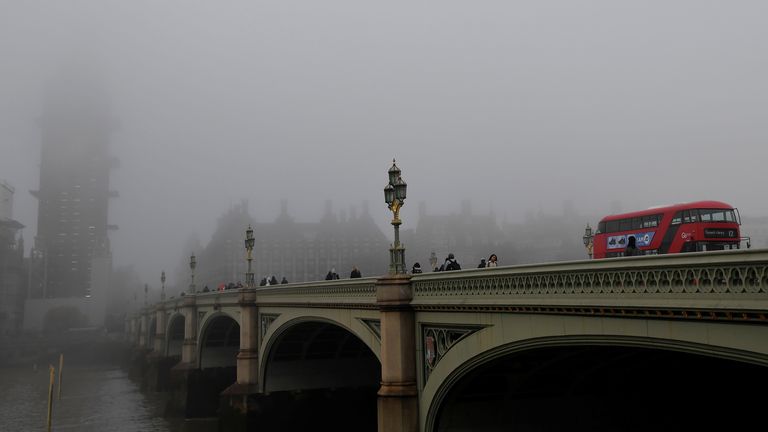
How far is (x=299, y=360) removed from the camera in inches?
1334

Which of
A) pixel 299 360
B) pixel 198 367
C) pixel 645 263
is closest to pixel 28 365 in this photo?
pixel 198 367

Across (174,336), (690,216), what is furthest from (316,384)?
(174,336)

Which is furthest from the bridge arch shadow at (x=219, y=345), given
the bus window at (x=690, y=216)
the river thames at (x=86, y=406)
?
the bus window at (x=690, y=216)

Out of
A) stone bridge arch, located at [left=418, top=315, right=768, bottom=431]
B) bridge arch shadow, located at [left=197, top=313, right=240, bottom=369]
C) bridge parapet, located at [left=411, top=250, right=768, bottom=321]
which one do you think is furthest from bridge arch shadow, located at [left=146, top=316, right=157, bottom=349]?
bridge parapet, located at [left=411, top=250, right=768, bottom=321]

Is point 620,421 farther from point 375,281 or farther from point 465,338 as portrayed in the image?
point 375,281

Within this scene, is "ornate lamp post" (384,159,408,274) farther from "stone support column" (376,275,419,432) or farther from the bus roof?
the bus roof

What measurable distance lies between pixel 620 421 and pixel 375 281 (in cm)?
763

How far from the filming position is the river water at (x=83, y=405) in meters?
45.9

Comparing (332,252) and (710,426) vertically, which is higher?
(332,252)

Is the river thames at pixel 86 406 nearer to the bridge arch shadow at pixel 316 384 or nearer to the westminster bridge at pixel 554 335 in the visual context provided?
the bridge arch shadow at pixel 316 384

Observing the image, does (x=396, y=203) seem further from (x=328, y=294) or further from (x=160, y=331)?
(x=160, y=331)

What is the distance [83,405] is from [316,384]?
31967mm

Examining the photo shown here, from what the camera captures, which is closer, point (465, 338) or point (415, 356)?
point (465, 338)

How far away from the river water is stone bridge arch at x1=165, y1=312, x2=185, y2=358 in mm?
4917
